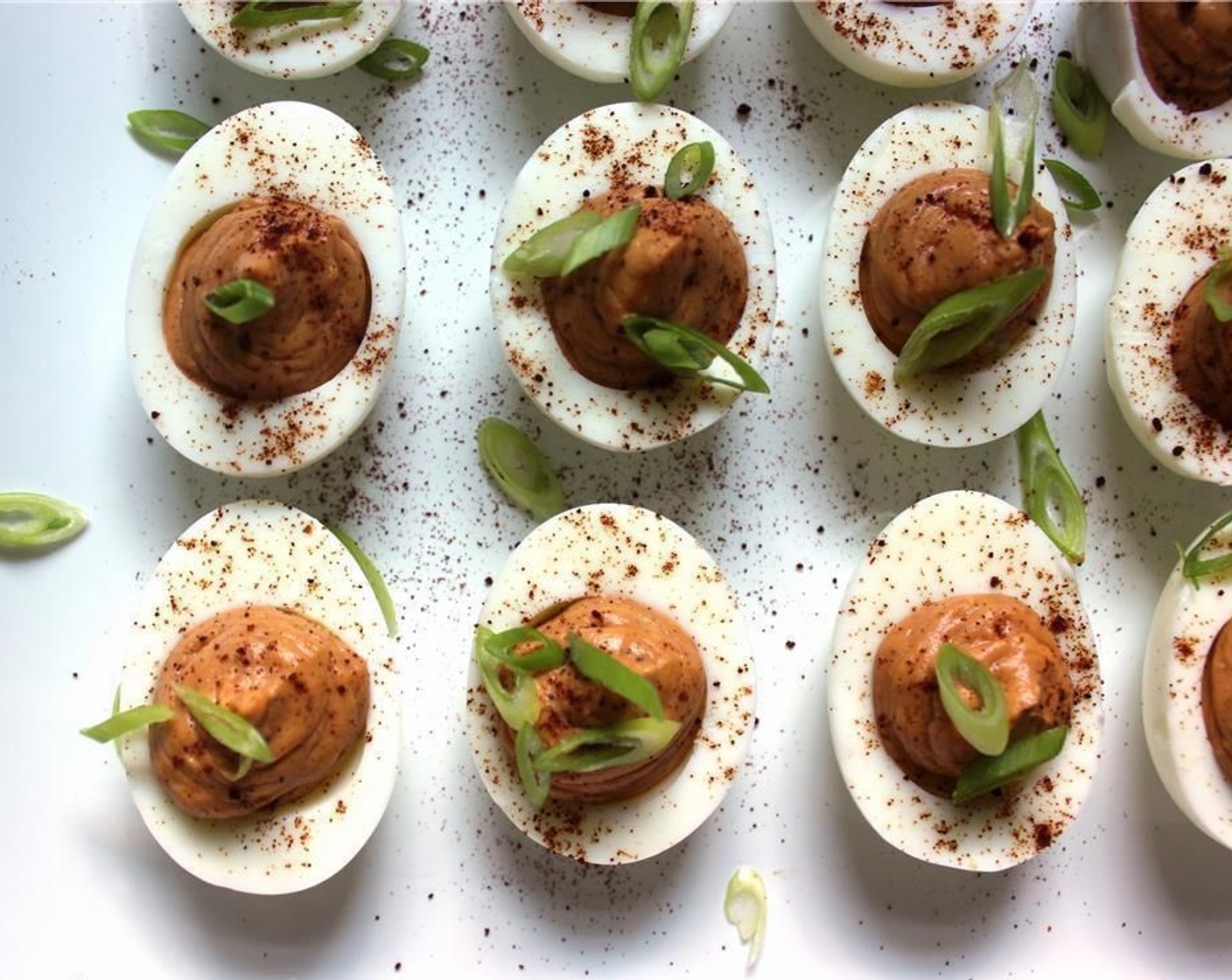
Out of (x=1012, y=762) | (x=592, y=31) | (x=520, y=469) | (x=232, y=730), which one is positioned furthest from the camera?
(x=520, y=469)

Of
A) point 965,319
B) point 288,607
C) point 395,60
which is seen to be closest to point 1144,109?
point 965,319

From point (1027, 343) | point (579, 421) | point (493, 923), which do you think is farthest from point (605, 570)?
point (1027, 343)

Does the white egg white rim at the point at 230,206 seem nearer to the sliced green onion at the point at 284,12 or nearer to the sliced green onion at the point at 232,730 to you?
the sliced green onion at the point at 284,12

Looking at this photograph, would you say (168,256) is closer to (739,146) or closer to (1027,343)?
(739,146)

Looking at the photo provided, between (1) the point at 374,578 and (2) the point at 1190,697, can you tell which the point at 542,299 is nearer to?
(1) the point at 374,578

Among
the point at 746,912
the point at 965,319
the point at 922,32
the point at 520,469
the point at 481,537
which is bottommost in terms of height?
the point at 746,912

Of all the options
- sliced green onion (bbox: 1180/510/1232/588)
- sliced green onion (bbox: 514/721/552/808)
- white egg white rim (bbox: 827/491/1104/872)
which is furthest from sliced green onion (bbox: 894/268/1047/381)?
sliced green onion (bbox: 514/721/552/808)

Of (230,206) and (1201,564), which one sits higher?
(230,206)

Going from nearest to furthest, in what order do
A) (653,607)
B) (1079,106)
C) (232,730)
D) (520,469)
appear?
(232,730) < (653,607) < (520,469) < (1079,106)
